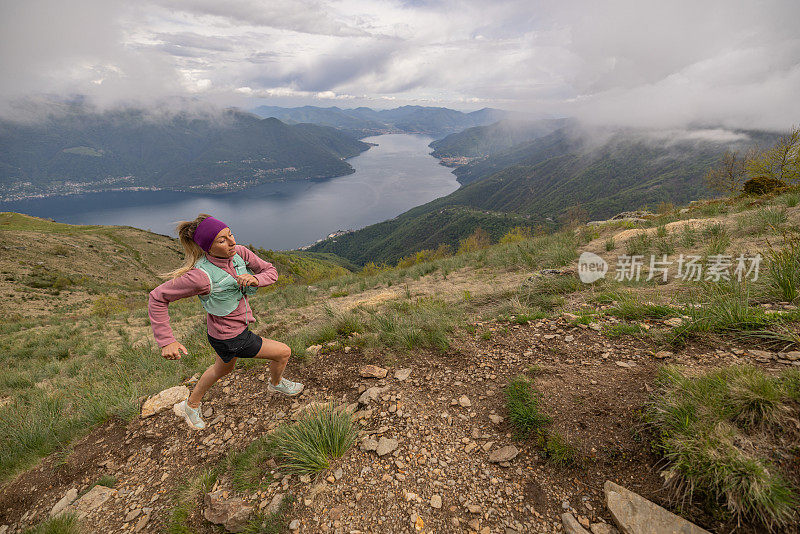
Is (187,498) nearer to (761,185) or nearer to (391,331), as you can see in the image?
(391,331)

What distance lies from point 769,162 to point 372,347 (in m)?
29.9

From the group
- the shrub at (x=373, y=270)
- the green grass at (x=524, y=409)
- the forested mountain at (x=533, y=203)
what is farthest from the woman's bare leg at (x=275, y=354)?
the forested mountain at (x=533, y=203)

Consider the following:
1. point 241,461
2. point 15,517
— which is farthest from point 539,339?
point 15,517

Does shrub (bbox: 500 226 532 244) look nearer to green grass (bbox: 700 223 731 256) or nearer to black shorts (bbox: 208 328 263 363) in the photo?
green grass (bbox: 700 223 731 256)

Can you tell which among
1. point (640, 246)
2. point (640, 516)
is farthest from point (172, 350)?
point (640, 246)

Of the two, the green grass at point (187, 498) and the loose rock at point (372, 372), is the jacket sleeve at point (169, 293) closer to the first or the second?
the green grass at point (187, 498)

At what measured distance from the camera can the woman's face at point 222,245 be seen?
2.94m

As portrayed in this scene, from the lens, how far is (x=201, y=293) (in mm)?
2904

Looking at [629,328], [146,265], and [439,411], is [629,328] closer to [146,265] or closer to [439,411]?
[439,411]

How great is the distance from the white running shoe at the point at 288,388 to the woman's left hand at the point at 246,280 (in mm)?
1407

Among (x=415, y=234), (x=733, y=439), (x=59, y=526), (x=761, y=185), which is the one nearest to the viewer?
(x=733, y=439)

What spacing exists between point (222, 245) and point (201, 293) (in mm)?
487

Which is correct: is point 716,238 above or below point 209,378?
above

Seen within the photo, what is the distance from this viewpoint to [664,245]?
745cm
